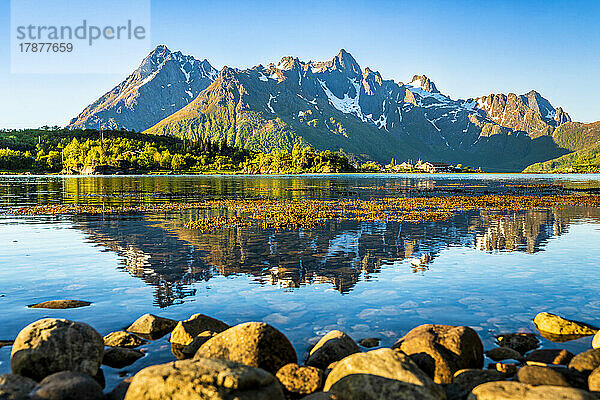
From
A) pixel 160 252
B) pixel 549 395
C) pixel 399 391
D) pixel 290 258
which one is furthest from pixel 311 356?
pixel 160 252

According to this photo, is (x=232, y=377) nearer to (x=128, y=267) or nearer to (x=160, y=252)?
A: (x=128, y=267)

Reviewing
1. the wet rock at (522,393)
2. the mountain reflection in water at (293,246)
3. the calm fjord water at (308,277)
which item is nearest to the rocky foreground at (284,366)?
the wet rock at (522,393)

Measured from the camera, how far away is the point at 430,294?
70.5 feet

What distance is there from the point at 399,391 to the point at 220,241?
1036 inches

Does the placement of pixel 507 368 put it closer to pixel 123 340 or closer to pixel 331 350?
pixel 331 350

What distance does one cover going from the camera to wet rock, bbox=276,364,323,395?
11672mm

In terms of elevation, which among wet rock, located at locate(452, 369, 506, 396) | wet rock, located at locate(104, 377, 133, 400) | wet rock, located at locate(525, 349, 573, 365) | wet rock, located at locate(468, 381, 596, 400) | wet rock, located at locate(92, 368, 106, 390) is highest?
wet rock, located at locate(468, 381, 596, 400)

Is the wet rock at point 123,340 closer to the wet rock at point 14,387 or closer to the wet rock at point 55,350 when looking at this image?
the wet rock at point 55,350

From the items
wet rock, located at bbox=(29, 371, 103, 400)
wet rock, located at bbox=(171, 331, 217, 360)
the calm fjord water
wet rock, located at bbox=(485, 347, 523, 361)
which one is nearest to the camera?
wet rock, located at bbox=(29, 371, 103, 400)

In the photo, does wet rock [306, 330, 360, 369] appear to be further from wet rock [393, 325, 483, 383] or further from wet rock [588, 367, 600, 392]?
wet rock [588, 367, 600, 392]

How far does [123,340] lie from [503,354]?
12.6 meters

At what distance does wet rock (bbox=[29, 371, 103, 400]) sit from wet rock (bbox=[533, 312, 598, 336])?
15202 millimetres

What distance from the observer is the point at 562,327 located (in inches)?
648

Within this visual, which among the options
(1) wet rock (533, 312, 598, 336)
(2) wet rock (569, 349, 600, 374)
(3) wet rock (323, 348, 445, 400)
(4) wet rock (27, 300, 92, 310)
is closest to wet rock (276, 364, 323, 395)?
(3) wet rock (323, 348, 445, 400)
